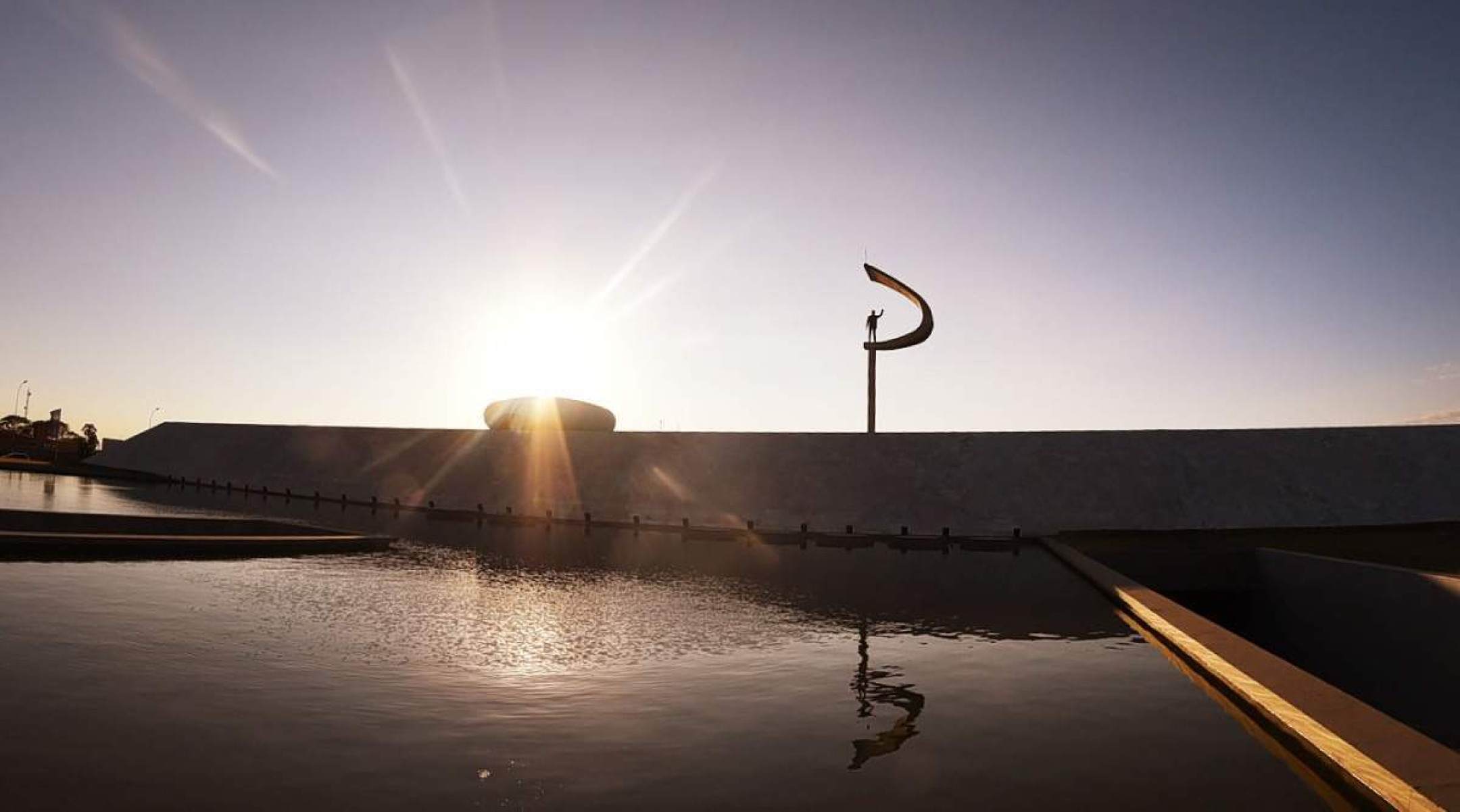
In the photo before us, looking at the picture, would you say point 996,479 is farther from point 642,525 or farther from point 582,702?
point 582,702

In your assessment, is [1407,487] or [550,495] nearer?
[1407,487]

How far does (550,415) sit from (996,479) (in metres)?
60.8

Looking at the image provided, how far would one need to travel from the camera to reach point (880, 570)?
79.7 feet

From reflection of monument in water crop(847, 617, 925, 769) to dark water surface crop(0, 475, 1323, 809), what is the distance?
0.04 m

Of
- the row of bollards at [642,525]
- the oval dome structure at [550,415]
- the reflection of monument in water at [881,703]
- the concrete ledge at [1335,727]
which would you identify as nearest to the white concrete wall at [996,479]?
the row of bollards at [642,525]

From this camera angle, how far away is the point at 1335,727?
7.29m

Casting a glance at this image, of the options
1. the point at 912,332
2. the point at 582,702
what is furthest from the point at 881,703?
the point at 912,332

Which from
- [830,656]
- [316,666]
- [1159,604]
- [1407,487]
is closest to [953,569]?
[1159,604]

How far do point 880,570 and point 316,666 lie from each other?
16.9 meters

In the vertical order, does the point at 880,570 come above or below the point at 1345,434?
below

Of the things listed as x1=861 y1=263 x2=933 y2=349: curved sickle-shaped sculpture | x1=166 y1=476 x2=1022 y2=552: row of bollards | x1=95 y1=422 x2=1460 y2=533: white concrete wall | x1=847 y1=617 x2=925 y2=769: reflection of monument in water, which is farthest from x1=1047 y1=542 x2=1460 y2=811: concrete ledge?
x1=861 y1=263 x2=933 y2=349: curved sickle-shaped sculpture

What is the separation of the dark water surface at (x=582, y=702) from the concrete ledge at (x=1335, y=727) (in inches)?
15.8

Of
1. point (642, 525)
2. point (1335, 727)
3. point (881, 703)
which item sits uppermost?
point (1335, 727)

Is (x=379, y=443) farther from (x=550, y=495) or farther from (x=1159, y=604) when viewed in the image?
(x=1159, y=604)
